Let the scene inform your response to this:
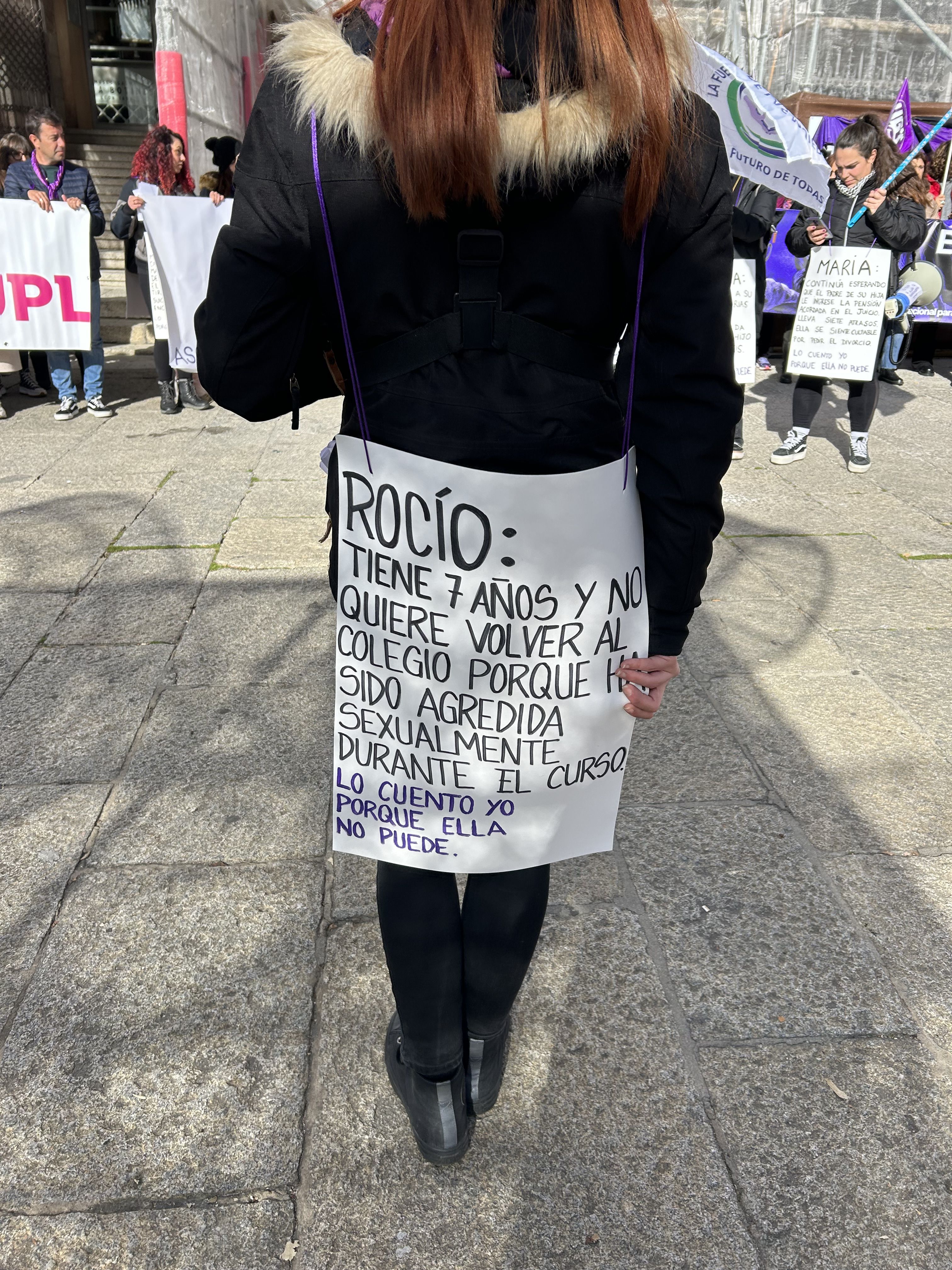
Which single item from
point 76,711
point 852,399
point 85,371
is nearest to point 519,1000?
point 76,711

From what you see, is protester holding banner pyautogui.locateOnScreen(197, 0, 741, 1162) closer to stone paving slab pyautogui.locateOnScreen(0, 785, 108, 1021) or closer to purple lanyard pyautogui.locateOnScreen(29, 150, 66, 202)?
stone paving slab pyautogui.locateOnScreen(0, 785, 108, 1021)

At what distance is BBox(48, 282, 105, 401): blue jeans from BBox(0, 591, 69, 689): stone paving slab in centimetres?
372

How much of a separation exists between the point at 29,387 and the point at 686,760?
6986 millimetres

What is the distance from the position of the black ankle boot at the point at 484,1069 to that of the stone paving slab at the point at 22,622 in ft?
7.59

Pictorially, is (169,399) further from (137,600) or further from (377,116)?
(377,116)

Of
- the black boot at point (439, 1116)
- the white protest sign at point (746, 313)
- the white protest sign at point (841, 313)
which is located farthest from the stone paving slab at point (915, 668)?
the white protest sign at point (746, 313)

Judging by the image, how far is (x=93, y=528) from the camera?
490cm

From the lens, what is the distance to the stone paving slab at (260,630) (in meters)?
3.48

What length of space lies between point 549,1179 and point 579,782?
71cm

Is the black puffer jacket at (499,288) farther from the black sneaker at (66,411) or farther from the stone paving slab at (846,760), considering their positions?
the black sneaker at (66,411)

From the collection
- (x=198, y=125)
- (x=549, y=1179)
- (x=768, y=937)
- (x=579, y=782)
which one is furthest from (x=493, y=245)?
(x=198, y=125)

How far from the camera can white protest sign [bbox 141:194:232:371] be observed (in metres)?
7.02

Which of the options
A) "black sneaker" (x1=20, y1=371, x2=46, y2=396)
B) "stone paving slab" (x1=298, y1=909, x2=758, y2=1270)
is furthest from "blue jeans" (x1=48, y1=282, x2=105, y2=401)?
"stone paving slab" (x1=298, y1=909, x2=758, y2=1270)

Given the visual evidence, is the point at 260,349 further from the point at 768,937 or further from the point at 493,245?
the point at 768,937
